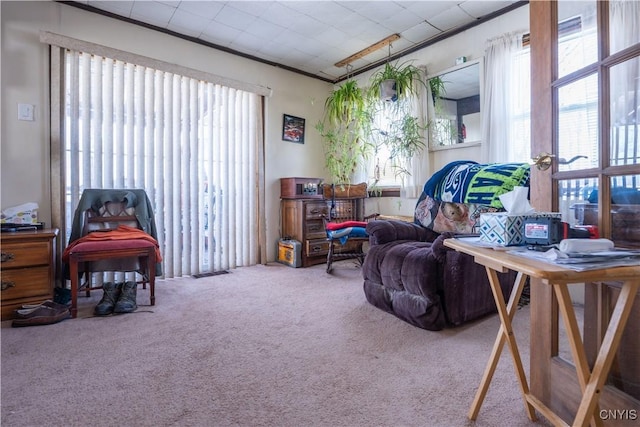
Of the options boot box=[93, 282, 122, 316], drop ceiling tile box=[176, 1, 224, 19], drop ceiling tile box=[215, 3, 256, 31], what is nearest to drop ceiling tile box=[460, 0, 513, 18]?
drop ceiling tile box=[215, 3, 256, 31]

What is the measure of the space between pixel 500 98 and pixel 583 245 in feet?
8.21

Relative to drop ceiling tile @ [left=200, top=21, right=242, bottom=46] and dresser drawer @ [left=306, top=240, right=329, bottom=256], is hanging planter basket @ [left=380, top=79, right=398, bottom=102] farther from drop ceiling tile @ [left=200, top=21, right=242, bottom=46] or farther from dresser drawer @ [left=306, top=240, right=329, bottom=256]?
dresser drawer @ [left=306, top=240, right=329, bottom=256]

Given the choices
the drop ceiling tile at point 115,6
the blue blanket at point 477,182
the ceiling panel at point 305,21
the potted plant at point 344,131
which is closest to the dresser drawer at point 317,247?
the potted plant at point 344,131

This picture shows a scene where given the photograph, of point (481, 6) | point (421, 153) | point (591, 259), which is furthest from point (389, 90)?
point (591, 259)

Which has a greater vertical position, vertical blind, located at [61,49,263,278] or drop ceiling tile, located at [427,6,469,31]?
drop ceiling tile, located at [427,6,469,31]

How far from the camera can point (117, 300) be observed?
234 cm

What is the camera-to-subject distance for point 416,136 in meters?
3.44

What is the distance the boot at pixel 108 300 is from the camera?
2.18m

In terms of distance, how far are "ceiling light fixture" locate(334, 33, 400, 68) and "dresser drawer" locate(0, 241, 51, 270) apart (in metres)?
3.56

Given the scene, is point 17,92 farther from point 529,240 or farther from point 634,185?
point 634,185

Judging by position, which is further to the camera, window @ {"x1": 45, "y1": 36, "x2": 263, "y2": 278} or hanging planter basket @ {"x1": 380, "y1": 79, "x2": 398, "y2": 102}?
hanging planter basket @ {"x1": 380, "y1": 79, "x2": 398, "y2": 102}

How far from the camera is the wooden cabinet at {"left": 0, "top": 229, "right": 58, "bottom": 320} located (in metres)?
2.04

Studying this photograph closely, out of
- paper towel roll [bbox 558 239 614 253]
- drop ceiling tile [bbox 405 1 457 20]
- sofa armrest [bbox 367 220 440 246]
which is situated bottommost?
sofa armrest [bbox 367 220 440 246]

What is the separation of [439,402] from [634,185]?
3.25ft
